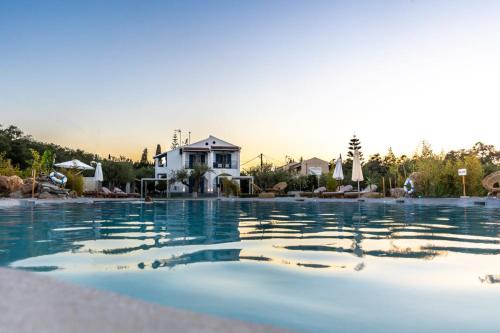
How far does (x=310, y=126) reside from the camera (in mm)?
25922

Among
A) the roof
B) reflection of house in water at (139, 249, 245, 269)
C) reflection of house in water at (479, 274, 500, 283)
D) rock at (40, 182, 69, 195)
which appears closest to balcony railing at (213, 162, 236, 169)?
the roof

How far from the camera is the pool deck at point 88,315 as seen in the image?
1583 millimetres

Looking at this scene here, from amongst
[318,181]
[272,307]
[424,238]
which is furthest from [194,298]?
[318,181]

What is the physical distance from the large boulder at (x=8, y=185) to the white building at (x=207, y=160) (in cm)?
1836

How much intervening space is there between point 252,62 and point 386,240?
49.6 ft

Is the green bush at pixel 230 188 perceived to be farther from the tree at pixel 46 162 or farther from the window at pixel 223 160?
the tree at pixel 46 162

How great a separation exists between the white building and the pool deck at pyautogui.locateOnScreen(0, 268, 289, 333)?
35122 mm

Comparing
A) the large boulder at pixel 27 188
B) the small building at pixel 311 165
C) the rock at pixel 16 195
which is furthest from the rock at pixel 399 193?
the small building at pixel 311 165

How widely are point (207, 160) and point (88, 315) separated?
1462 inches

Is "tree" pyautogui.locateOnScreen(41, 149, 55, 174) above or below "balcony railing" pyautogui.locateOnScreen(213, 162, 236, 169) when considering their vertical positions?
below

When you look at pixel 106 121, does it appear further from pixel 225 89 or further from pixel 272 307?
pixel 272 307

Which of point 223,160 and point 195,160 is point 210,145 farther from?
point 195,160

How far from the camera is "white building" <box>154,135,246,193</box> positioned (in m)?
37.6

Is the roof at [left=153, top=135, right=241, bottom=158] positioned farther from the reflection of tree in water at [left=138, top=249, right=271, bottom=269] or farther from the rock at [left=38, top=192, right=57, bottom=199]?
the reflection of tree in water at [left=138, top=249, right=271, bottom=269]
